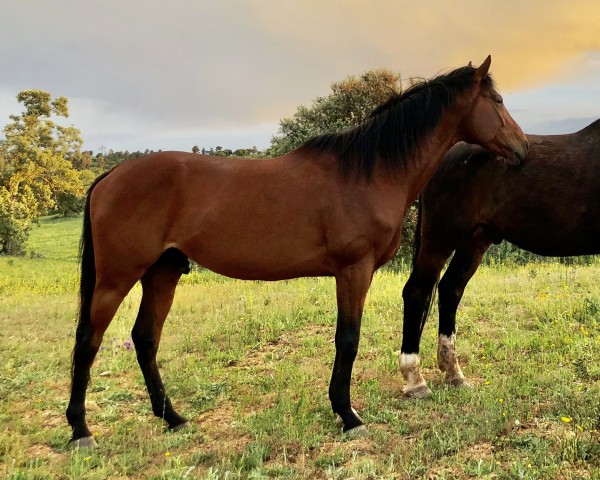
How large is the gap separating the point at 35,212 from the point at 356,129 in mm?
29198

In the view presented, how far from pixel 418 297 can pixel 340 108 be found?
1726cm

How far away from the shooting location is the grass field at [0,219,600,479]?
10.1ft

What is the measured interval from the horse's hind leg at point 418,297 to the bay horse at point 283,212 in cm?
98

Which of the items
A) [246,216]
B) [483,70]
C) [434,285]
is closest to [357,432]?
[434,285]

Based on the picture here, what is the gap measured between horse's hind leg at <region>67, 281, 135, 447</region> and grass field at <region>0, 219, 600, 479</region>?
22 cm

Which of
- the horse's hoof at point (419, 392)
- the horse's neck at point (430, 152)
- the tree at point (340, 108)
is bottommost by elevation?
the horse's hoof at point (419, 392)

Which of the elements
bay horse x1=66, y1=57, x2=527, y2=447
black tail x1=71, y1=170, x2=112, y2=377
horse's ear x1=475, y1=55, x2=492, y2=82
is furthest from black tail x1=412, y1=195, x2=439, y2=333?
black tail x1=71, y1=170, x2=112, y2=377

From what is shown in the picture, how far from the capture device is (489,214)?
445 centimetres

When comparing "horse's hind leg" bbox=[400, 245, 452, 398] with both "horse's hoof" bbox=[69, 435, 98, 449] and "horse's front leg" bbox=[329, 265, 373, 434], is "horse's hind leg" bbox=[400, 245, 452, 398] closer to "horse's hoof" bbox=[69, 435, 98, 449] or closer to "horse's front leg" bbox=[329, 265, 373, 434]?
"horse's front leg" bbox=[329, 265, 373, 434]

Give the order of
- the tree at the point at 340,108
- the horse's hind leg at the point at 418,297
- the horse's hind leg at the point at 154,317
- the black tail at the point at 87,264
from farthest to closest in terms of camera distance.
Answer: the tree at the point at 340,108
the horse's hind leg at the point at 418,297
the horse's hind leg at the point at 154,317
the black tail at the point at 87,264

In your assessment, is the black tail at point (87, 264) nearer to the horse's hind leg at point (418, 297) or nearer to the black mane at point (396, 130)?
the black mane at point (396, 130)

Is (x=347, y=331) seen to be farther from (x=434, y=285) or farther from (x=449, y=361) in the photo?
(x=449, y=361)

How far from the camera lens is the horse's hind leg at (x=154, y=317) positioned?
4023mm

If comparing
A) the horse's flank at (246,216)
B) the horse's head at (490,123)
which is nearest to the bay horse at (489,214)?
the horse's head at (490,123)
